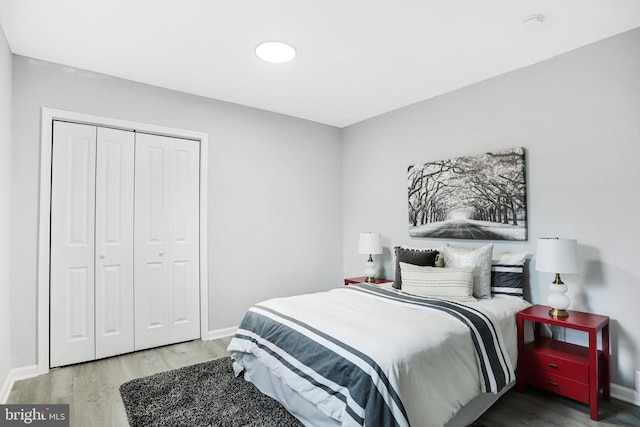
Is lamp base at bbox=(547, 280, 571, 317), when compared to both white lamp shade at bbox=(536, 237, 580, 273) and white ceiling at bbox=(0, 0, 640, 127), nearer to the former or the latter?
white lamp shade at bbox=(536, 237, 580, 273)

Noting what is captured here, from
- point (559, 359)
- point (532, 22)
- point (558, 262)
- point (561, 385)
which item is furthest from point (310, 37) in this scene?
point (561, 385)

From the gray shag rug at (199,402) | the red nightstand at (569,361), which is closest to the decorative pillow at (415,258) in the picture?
the red nightstand at (569,361)

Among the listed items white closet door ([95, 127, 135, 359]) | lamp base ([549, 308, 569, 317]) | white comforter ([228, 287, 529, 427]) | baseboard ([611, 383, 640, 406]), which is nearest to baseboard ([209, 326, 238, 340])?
white closet door ([95, 127, 135, 359])

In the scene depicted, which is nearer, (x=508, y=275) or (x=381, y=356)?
(x=381, y=356)

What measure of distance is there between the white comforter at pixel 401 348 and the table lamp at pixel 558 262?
0.27 meters

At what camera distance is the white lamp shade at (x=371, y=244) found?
4.00 meters

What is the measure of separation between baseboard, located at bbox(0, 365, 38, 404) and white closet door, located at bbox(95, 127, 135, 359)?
0.44 meters

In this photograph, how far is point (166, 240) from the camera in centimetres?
346

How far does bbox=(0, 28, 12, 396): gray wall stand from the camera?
96.3 inches

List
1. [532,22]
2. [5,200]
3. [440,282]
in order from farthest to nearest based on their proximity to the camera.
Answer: [440,282] < [5,200] < [532,22]

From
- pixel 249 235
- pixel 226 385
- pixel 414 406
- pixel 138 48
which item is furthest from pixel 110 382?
pixel 138 48

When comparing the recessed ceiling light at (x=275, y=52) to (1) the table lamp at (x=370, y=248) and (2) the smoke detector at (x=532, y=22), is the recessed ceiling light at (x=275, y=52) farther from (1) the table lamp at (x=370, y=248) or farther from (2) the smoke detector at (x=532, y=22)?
(1) the table lamp at (x=370, y=248)

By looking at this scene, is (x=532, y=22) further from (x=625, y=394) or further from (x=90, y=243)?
(x=90, y=243)

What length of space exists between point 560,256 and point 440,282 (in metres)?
0.84
